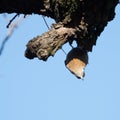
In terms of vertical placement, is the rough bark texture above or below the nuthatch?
above

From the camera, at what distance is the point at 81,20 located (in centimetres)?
160

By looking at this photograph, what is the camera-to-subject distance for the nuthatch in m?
1.53

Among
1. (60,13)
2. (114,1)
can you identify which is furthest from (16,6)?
(114,1)

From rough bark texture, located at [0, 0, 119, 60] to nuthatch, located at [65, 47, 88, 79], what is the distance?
38 mm

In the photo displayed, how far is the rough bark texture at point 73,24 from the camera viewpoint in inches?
60.3

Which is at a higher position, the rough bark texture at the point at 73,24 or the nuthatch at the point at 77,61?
the rough bark texture at the point at 73,24

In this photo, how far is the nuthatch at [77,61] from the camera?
1534 millimetres

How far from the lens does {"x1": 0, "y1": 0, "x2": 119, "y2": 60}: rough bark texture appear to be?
1.53m

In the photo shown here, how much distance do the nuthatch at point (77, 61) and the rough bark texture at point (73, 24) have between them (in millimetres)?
38

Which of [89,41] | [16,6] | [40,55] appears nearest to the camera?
[40,55]

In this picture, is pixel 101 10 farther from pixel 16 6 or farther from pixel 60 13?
pixel 16 6

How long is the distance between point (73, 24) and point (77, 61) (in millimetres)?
167

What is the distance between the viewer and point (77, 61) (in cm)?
158

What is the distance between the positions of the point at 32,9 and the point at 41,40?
0.95ft
